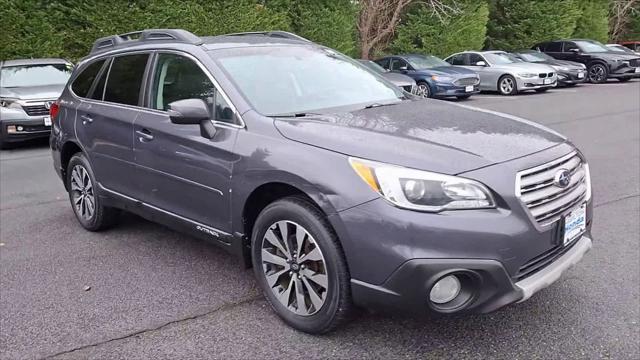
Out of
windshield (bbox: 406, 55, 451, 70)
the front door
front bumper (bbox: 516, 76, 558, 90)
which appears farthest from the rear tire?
front bumper (bbox: 516, 76, 558, 90)

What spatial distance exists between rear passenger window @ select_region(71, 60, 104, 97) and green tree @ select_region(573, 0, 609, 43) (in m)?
29.3

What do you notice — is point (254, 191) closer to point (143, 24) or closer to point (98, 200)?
point (98, 200)

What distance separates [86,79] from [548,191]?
13.5 feet

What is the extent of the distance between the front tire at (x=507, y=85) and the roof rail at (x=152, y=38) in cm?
1461

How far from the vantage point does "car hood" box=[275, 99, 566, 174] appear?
2893mm

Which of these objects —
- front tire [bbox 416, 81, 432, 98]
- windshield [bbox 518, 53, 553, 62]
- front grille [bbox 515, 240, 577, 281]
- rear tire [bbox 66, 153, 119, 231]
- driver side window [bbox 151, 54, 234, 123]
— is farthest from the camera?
windshield [bbox 518, 53, 553, 62]

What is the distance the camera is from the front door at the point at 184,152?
3.60m

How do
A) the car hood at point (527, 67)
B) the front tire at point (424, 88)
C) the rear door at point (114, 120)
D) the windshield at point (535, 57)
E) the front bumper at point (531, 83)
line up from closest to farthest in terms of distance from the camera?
the rear door at point (114, 120) → the front tire at point (424, 88) → the front bumper at point (531, 83) → the car hood at point (527, 67) → the windshield at point (535, 57)

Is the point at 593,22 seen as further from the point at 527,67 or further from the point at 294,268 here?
the point at 294,268

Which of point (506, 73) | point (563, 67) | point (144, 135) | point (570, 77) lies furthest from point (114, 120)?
point (570, 77)

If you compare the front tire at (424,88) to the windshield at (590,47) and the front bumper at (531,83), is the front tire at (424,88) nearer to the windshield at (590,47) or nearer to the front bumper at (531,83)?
the front bumper at (531,83)

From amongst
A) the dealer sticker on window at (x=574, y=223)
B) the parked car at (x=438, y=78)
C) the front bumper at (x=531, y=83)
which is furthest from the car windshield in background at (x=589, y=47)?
the dealer sticker on window at (x=574, y=223)

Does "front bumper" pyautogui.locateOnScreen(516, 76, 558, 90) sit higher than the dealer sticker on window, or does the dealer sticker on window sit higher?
the dealer sticker on window

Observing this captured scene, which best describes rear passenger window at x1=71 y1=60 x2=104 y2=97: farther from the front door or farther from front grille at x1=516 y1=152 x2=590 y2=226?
front grille at x1=516 y1=152 x2=590 y2=226
